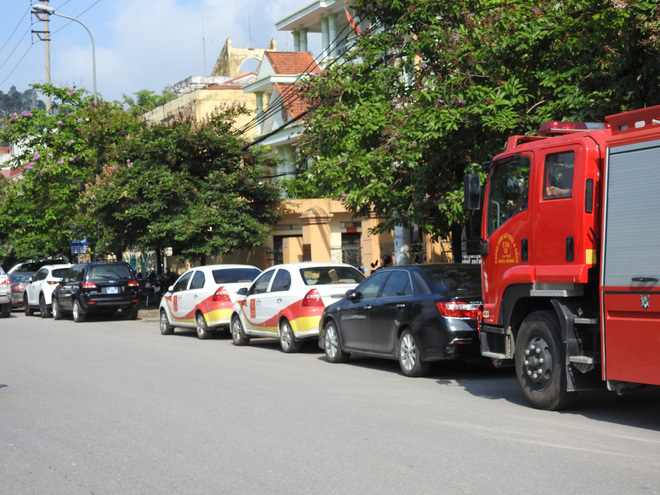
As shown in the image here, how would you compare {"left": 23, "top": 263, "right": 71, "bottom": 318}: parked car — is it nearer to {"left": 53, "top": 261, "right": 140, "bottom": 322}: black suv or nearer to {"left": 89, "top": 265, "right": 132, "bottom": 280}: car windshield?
{"left": 53, "top": 261, "right": 140, "bottom": 322}: black suv

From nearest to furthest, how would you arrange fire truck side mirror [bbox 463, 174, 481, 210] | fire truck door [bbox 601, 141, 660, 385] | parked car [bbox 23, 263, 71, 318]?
fire truck door [bbox 601, 141, 660, 385], fire truck side mirror [bbox 463, 174, 481, 210], parked car [bbox 23, 263, 71, 318]

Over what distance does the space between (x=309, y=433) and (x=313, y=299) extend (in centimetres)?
757

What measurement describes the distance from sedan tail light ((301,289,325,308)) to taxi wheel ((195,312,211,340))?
15.8ft

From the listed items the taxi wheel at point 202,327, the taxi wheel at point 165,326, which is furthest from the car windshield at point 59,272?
the taxi wheel at point 202,327

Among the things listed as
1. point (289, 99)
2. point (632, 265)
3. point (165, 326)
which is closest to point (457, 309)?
point (632, 265)

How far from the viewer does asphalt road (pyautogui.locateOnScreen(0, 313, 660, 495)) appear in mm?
6629

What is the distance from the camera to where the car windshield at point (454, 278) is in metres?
12.3

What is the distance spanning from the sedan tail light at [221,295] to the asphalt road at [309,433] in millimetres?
5356

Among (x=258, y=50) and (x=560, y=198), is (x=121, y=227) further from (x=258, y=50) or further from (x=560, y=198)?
(x=258, y=50)

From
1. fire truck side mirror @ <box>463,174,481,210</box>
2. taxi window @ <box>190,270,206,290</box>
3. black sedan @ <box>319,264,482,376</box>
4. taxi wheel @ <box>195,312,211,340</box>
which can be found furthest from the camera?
taxi window @ <box>190,270,206,290</box>

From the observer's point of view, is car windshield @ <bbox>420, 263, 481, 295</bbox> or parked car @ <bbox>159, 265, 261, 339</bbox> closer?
car windshield @ <bbox>420, 263, 481, 295</bbox>

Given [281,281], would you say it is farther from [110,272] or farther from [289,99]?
[289,99]

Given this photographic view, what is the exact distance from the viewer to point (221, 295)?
65.3ft

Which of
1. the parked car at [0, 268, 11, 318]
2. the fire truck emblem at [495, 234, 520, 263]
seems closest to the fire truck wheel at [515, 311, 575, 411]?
the fire truck emblem at [495, 234, 520, 263]
